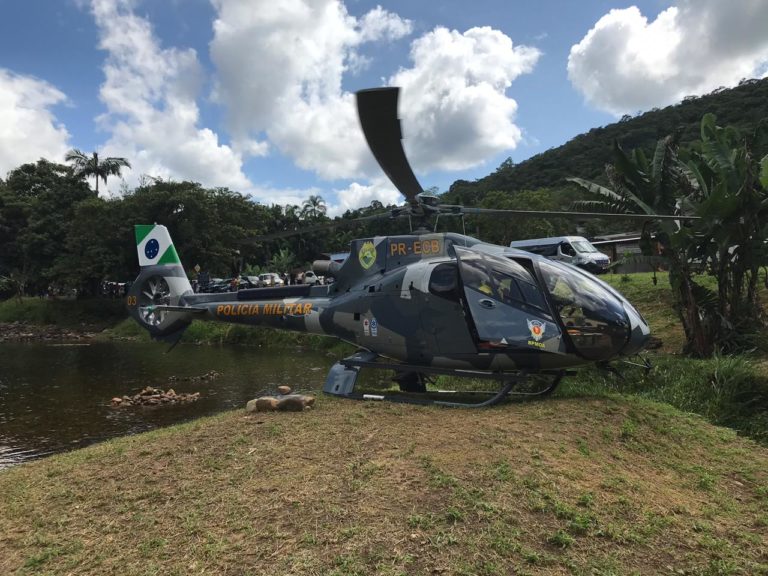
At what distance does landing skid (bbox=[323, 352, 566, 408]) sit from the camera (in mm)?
8344

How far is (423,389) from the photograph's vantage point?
1070cm

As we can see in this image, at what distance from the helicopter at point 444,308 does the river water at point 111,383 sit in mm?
4946

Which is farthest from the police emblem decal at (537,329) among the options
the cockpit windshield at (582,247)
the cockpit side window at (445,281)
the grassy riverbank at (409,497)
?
the cockpit windshield at (582,247)

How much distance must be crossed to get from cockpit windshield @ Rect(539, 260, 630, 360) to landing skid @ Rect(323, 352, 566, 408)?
1060 millimetres

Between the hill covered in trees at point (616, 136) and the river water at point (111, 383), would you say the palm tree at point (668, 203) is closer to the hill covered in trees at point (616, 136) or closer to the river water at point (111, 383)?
the river water at point (111, 383)

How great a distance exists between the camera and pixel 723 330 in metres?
11.5

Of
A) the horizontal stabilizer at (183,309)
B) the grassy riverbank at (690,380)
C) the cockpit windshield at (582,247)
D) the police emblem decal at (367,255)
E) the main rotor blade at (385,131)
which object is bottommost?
the grassy riverbank at (690,380)

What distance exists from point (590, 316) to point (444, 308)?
2.32 m

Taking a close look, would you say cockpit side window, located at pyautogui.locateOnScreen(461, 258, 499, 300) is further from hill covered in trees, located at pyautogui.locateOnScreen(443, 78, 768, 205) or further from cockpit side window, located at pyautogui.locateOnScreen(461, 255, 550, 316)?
hill covered in trees, located at pyautogui.locateOnScreen(443, 78, 768, 205)

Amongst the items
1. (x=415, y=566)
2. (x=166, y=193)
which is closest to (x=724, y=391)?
(x=415, y=566)

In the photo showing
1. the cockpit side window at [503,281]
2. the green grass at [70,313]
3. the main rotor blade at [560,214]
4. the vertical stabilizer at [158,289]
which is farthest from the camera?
the green grass at [70,313]

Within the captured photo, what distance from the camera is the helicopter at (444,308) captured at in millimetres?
7605

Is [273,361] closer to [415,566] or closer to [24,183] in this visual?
[415,566]

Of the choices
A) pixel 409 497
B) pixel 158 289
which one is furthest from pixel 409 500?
pixel 158 289
